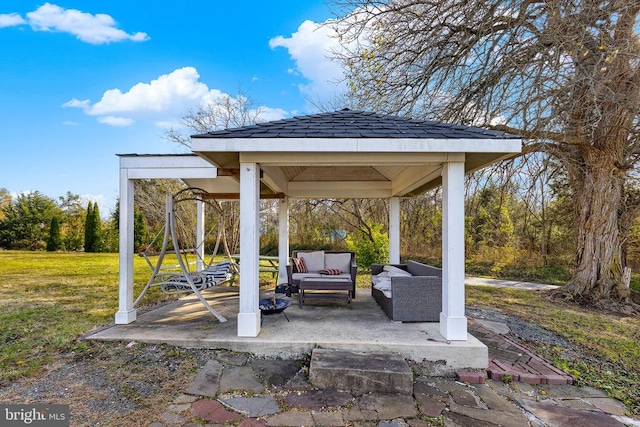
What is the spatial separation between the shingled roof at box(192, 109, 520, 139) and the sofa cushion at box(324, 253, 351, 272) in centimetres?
330

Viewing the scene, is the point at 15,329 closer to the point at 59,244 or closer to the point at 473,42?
the point at 473,42

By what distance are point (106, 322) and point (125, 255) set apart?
50.7 inches

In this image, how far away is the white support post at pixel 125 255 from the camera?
4.45 metres

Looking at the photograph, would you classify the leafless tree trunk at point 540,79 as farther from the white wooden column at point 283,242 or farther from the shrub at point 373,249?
the shrub at point 373,249

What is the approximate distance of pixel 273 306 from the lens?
4.77m

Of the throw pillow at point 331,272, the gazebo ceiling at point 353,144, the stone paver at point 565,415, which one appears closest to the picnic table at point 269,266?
the throw pillow at point 331,272

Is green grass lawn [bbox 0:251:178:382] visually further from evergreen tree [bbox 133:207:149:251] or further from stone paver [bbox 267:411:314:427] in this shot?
evergreen tree [bbox 133:207:149:251]

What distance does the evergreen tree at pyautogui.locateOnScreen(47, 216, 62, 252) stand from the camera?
57.3 ft

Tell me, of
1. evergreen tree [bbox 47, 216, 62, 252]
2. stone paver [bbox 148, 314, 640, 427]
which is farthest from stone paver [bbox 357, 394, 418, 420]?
evergreen tree [bbox 47, 216, 62, 252]

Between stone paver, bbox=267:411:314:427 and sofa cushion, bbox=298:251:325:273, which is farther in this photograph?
sofa cushion, bbox=298:251:325:273

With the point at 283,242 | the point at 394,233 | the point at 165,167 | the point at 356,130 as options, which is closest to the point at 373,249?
the point at 394,233

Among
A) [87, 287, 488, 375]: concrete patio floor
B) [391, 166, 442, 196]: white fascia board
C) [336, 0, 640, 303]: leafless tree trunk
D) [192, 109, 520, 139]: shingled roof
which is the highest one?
[336, 0, 640, 303]: leafless tree trunk

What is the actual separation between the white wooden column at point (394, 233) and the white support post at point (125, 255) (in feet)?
16.7

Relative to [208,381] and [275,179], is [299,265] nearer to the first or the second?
[275,179]
